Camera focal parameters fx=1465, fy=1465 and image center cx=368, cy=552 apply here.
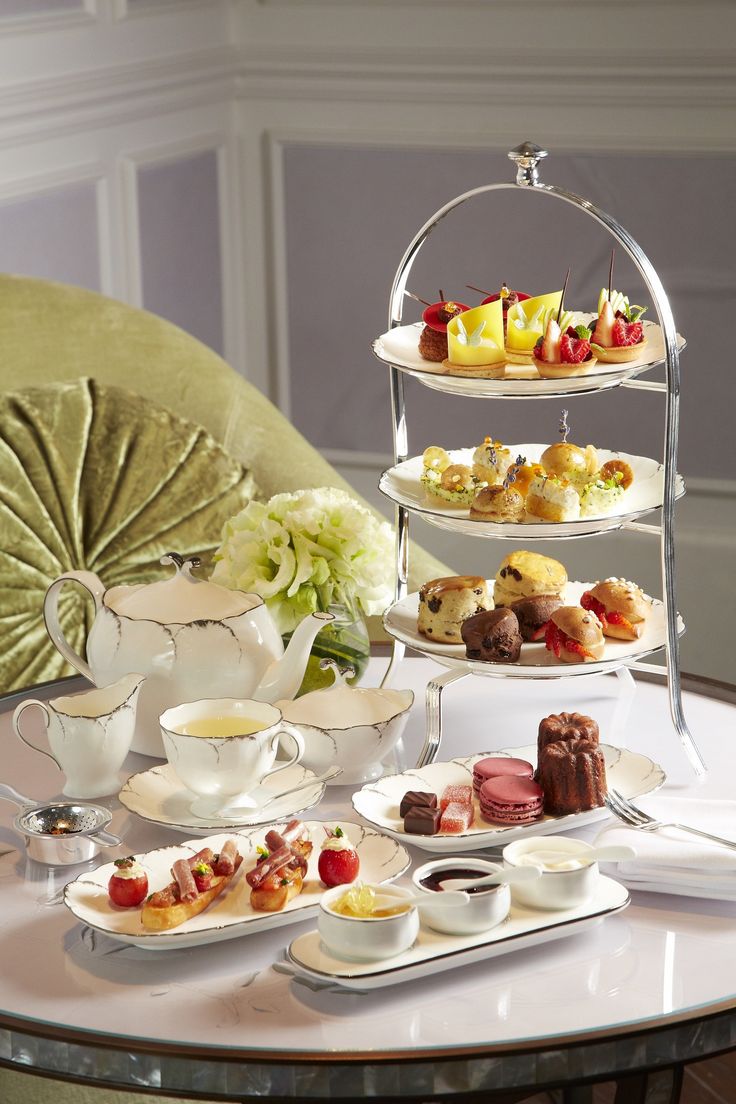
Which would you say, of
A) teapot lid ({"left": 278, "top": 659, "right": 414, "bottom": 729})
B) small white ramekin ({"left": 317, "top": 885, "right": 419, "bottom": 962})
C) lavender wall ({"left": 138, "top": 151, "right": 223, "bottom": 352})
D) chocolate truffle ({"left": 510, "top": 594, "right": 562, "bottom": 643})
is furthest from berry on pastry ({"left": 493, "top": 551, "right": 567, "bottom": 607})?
lavender wall ({"left": 138, "top": 151, "right": 223, "bottom": 352})

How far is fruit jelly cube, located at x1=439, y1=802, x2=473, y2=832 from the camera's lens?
1.22 meters

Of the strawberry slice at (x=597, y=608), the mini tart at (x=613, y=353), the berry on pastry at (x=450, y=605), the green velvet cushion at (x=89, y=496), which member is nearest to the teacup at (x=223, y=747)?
the berry on pastry at (x=450, y=605)

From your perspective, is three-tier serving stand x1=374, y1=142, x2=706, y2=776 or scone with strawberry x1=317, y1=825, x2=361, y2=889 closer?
scone with strawberry x1=317, y1=825, x2=361, y2=889

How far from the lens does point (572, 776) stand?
1257mm

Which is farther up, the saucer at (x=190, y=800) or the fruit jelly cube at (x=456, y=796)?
the fruit jelly cube at (x=456, y=796)

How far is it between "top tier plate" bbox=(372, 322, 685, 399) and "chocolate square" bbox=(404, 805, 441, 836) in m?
0.36

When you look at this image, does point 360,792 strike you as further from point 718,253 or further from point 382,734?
point 718,253

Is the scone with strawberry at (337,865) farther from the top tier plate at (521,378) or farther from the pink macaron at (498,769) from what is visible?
the top tier plate at (521,378)

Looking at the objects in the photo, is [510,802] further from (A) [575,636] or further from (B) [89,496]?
(B) [89,496]

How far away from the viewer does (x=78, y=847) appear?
48.4 inches

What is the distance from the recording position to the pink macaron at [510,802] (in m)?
1.24

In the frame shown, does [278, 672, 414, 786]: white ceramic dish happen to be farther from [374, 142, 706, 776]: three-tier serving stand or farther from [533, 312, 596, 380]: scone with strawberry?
[533, 312, 596, 380]: scone with strawberry

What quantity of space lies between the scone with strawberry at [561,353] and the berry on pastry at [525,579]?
196mm

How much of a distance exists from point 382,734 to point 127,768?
10.3 inches
